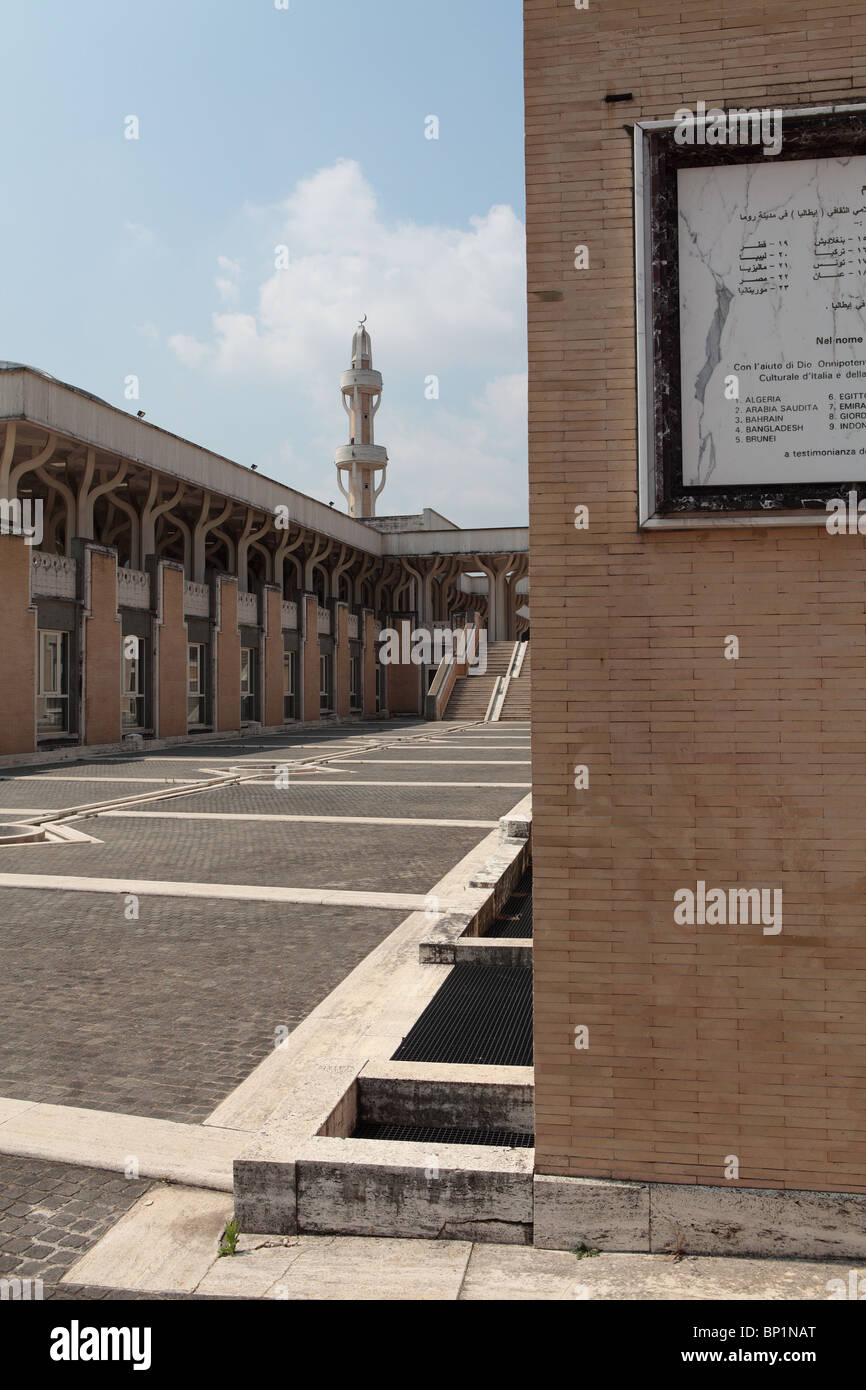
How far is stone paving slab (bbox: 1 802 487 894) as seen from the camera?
33.4ft

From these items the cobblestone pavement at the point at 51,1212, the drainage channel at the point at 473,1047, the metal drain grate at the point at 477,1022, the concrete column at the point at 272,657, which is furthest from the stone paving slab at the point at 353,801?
the concrete column at the point at 272,657

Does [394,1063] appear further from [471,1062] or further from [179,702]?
[179,702]

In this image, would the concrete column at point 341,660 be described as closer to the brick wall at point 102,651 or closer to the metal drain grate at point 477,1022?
the brick wall at point 102,651

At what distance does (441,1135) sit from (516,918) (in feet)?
13.8

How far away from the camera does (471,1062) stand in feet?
17.0

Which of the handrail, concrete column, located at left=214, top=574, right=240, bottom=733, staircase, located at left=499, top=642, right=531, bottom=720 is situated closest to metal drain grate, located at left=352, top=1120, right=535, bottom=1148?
concrete column, located at left=214, top=574, right=240, bottom=733

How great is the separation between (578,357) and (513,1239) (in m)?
3.43

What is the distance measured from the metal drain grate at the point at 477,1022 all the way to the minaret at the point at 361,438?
60.7 meters

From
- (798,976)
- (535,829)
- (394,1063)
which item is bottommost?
(394,1063)

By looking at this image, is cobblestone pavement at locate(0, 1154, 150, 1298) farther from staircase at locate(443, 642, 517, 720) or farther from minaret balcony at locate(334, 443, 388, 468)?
minaret balcony at locate(334, 443, 388, 468)

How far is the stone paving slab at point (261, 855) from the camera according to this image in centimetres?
1020

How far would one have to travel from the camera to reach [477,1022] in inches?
230

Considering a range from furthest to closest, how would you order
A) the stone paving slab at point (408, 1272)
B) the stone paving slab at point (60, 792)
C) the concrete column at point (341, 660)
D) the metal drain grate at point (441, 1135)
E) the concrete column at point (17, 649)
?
1. the concrete column at point (341, 660)
2. the concrete column at point (17, 649)
3. the stone paving slab at point (60, 792)
4. the metal drain grate at point (441, 1135)
5. the stone paving slab at point (408, 1272)

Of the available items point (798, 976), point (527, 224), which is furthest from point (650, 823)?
point (527, 224)
